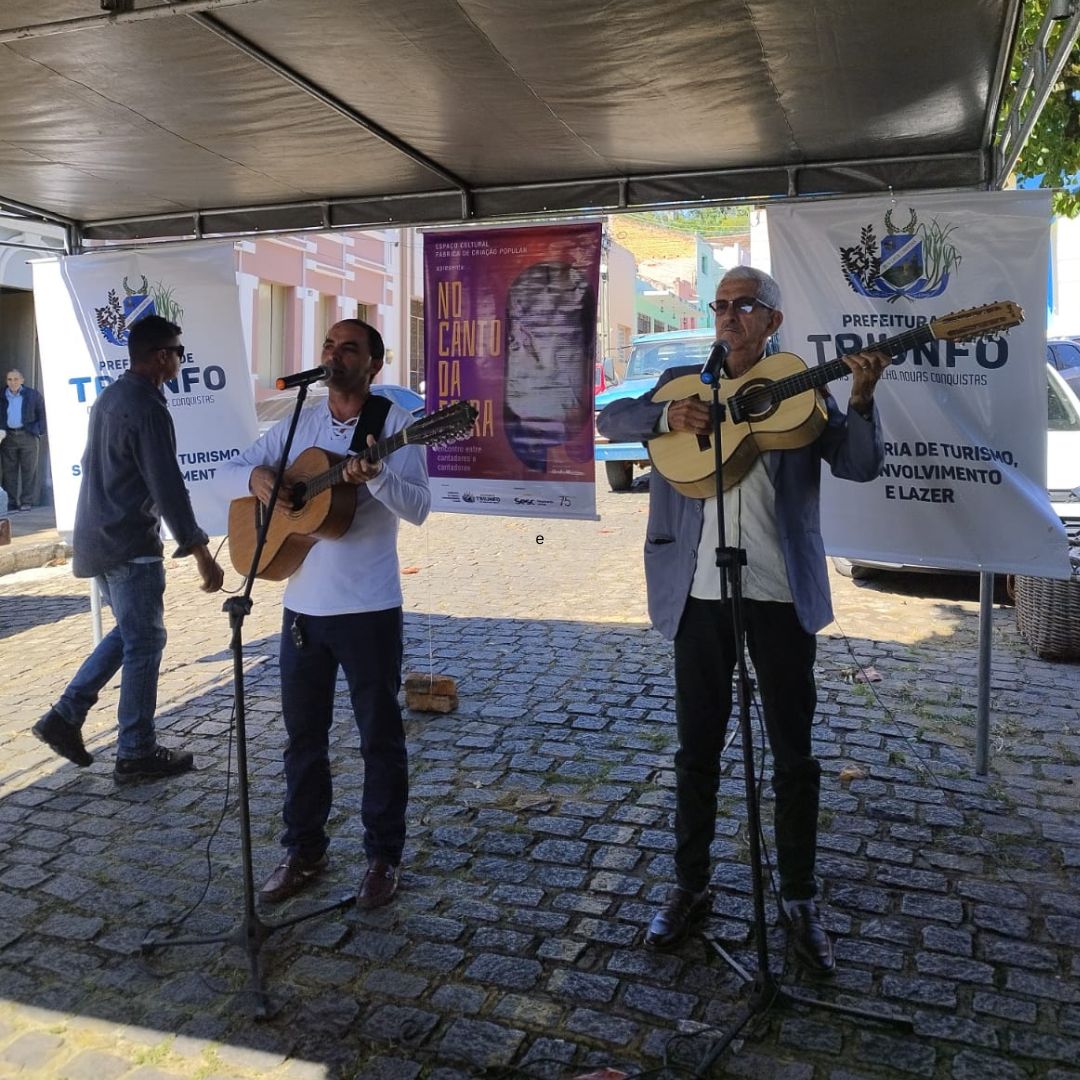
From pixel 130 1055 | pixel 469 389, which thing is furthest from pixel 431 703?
pixel 130 1055

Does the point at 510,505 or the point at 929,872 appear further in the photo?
A: the point at 510,505

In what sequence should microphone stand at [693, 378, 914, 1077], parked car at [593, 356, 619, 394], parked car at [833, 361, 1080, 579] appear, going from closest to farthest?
microphone stand at [693, 378, 914, 1077]
parked car at [833, 361, 1080, 579]
parked car at [593, 356, 619, 394]

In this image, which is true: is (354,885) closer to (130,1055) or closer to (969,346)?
(130,1055)

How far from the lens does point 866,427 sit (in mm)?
3441

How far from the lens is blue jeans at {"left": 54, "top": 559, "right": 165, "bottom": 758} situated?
202 inches

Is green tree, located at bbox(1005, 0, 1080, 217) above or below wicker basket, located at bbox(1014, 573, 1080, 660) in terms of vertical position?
above

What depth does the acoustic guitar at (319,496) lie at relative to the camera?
Result: 11.7ft

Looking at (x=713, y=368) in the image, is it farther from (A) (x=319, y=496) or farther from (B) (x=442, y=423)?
(A) (x=319, y=496)

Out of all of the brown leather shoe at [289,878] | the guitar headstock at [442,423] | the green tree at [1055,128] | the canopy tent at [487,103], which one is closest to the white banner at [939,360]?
the canopy tent at [487,103]

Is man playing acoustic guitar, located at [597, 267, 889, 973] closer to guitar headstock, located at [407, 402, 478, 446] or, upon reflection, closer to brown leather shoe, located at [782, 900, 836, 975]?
brown leather shoe, located at [782, 900, 836, 975]

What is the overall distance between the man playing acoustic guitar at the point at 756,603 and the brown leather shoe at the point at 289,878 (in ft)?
4.36

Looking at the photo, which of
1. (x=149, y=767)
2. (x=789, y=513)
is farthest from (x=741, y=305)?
(x=149, y=767)

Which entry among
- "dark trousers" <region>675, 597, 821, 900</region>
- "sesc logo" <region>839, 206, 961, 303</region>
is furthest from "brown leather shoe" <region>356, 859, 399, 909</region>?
"sesc logo" <region>839, 206, 961, 303</region>

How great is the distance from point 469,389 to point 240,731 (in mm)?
2971
